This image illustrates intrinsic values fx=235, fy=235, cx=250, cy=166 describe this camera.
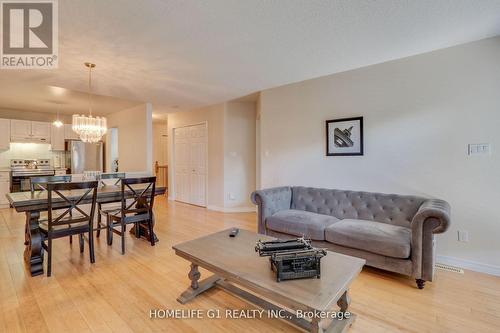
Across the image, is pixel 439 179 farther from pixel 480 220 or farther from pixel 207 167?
pixel 207 167

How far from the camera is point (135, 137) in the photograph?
5.47 metres

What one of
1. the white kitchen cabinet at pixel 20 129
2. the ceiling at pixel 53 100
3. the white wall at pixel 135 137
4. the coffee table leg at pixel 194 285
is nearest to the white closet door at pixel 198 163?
the white wall at pixel 135 137

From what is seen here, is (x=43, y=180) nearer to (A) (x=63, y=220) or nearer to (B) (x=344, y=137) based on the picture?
(A) (x=63, y=220)

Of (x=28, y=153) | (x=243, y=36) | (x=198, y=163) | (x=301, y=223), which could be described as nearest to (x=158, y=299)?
(x=301, y=223)

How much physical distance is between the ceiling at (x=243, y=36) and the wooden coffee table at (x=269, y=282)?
1969 mm

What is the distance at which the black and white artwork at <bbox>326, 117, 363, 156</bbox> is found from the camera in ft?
10.6

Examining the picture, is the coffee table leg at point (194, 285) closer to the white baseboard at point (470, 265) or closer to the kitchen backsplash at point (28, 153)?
the white baseboard at point (470, 265)

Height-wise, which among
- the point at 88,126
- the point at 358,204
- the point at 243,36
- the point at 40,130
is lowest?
the point at 358,204

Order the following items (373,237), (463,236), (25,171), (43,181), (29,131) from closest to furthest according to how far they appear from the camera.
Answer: (373,237) < (463,236) < (43,181) < (25,171) < (29,131)

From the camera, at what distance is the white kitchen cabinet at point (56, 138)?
6195mm

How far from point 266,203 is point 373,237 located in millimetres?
1342

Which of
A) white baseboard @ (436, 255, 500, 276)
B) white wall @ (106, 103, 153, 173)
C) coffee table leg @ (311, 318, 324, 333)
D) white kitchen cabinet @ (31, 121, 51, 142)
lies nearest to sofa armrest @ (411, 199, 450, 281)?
white baseboard @ (436, 255, 500, 276)

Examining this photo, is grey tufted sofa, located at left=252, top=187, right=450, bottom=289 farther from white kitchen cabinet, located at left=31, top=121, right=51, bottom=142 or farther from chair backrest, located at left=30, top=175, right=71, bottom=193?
white kitchen cabinet, located at left=31, top=121, right=51, bottom=142

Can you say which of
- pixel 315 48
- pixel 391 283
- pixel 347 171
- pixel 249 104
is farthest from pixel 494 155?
pixel 249 104
